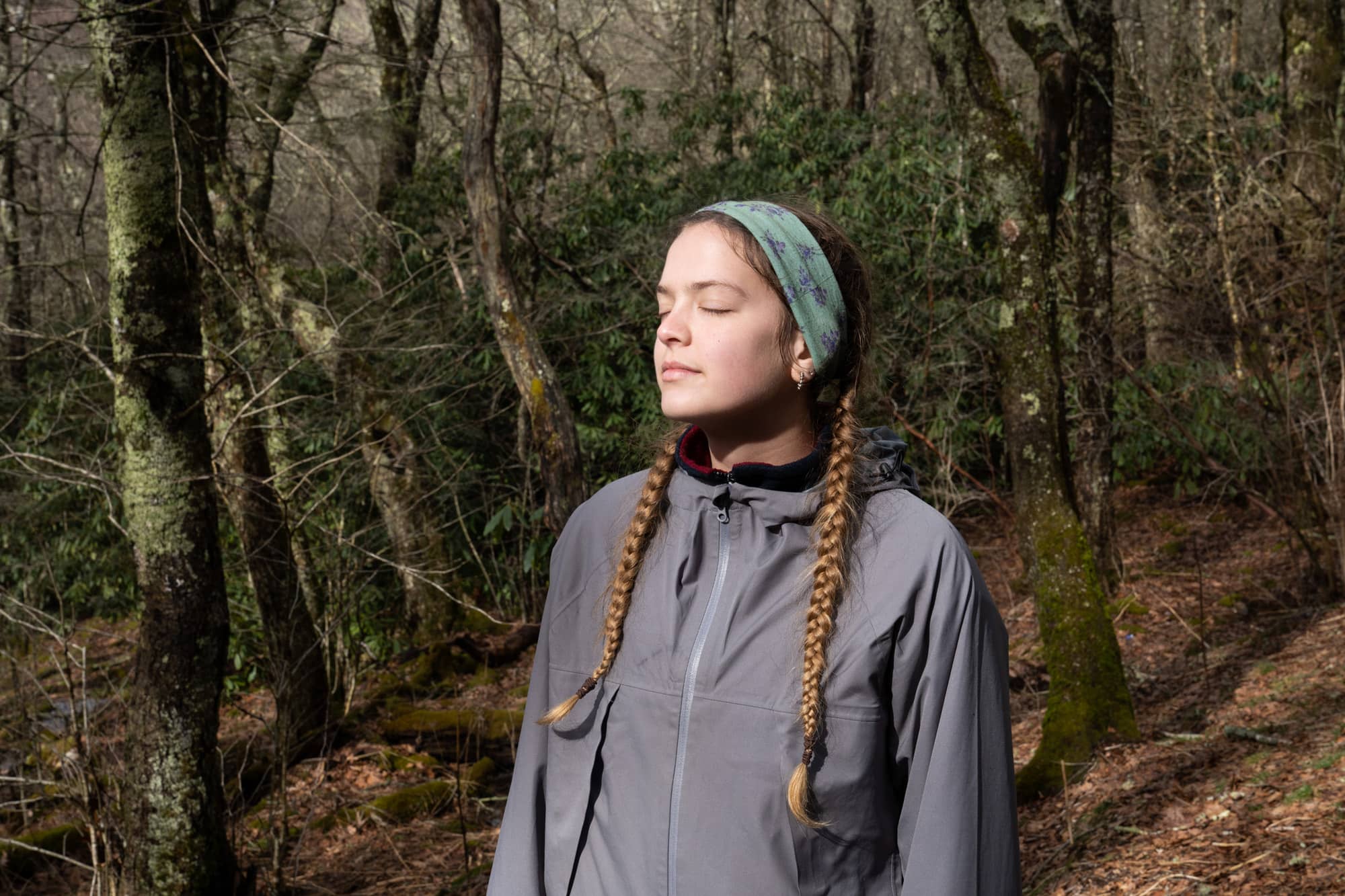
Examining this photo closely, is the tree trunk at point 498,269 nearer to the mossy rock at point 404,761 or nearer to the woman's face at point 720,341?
the mossy rock at point 404,761

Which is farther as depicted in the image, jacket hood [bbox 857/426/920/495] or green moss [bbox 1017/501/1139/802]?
green moss [bbox 1017/501/1139/802]

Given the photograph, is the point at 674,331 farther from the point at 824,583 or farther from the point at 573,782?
the point at 573,782

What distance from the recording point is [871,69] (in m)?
15.3

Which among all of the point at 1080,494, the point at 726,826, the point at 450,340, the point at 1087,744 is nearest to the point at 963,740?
the point at 726,826

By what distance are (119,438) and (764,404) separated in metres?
3.42

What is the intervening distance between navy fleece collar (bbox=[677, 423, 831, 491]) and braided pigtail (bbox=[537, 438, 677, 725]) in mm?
53

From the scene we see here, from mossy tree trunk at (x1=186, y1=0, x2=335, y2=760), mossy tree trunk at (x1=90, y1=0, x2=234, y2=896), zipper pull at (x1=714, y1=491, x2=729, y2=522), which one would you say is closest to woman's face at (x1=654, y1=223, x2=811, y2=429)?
zipper pull at (x1=714, y1=491, x2=729, y2=522)

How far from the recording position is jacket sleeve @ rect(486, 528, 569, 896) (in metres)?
1.74

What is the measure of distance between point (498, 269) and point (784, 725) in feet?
16.9

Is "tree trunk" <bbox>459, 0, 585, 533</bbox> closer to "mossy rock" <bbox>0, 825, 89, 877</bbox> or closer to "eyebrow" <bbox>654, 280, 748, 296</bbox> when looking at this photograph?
"mossy rock" <bbox>0, 825, 89, 877</bbox>

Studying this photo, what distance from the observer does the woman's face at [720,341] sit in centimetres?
165

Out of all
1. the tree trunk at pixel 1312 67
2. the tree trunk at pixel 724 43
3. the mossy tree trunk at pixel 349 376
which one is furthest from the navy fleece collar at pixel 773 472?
the tree trunk at pixel 724 43

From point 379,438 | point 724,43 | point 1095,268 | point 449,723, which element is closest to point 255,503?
point 379,438

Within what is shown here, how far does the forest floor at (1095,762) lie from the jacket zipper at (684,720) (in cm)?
260
